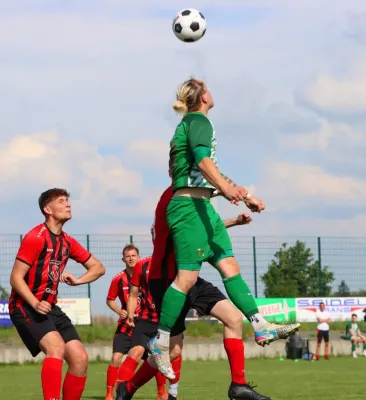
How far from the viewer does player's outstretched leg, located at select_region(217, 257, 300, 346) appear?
8930 millimetres

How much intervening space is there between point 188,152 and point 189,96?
483 millimetres

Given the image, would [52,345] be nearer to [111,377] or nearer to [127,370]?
[127,370]

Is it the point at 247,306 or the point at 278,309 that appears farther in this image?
the point at 278,309

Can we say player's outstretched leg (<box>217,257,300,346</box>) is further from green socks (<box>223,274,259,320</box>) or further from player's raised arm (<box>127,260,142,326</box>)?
player's raised arm (<box>127,260,142,326</box>)

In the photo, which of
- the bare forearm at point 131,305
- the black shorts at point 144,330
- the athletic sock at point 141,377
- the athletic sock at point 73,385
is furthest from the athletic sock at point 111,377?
the athletic sock at point 73,385

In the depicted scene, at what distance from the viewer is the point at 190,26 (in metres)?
10.7

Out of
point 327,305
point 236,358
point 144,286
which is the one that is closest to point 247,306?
point 236,358

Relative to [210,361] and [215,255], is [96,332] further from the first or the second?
[215,255]

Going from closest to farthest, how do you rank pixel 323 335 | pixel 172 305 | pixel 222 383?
pixel 172 305 → pixel 222 383 → pixel 323 335

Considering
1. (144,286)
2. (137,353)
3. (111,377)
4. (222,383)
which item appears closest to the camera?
(137,353)

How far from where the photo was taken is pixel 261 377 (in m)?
19.8

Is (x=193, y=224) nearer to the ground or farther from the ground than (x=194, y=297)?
farther from the ground

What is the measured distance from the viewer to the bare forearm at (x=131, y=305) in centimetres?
1400

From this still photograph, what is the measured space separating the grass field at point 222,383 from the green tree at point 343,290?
8861 mm
